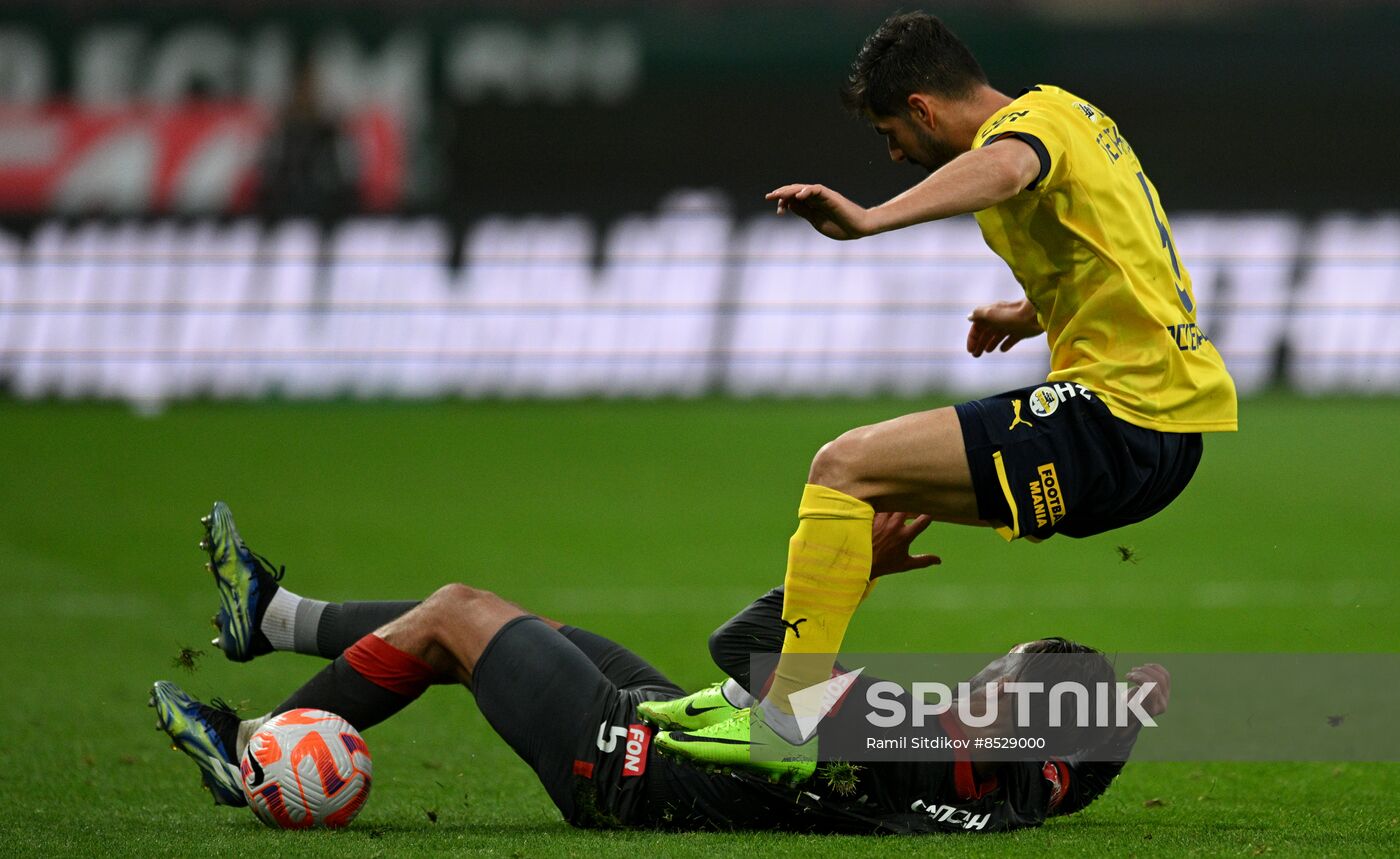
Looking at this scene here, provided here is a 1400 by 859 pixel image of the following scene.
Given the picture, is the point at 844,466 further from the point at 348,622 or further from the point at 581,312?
the point at 581,312

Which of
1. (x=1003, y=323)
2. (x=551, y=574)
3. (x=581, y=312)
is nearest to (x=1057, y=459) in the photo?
(x=1003, y=323)

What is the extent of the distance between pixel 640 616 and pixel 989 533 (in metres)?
4.63

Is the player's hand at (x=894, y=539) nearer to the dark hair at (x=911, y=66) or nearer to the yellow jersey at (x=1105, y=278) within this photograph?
the yellow jersey at (x=1105, y=278)

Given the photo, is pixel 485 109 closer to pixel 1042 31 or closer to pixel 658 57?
pixel 658 57

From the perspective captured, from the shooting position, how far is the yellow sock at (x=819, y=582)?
454 cm

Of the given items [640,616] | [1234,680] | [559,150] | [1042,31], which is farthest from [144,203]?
[1234,680]

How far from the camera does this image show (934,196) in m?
4.30

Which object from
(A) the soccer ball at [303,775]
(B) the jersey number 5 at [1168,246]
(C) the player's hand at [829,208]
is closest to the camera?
(C) the player's hand at [829,208]

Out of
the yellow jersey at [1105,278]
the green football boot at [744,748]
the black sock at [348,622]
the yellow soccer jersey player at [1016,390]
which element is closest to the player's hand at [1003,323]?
the yellow soccer jersey player at [1016,390]

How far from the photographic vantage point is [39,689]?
7715 millimetres

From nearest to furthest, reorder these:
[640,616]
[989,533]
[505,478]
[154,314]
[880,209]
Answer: [880,209] < [640,616] < [989,533] < [505,478] < [154,314]

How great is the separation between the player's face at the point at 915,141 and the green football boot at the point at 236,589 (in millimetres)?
2265

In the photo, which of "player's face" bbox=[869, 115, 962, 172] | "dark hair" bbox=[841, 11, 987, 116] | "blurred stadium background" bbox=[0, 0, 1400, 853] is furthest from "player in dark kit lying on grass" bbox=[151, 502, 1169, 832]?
"blurred stadium background" bbox=[0, 0, 1400, 853]

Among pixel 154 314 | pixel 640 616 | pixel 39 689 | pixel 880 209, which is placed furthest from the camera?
pixel 154 314
